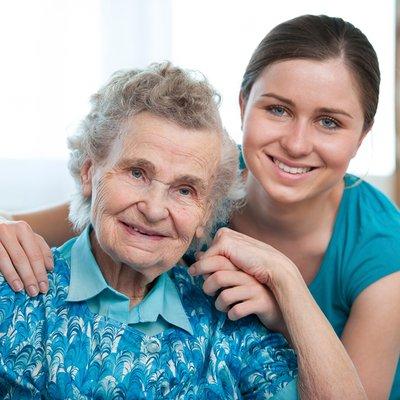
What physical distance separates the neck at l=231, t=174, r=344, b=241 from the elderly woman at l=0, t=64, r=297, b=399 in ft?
1.38

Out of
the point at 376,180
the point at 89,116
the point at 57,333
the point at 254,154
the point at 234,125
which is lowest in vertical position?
the point at 376,180

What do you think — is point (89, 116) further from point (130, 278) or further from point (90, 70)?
point (90, 70)

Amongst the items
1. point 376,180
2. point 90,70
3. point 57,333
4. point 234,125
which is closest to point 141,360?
point 57,333

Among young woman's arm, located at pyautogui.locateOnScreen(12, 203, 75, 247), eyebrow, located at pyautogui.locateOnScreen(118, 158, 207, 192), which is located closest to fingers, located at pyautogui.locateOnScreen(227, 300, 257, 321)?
eyebrow, located at pyautogui.locateOnScreen(118, 158, 207, 192)

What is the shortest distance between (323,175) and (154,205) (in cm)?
62

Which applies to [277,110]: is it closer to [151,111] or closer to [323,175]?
[323,175]

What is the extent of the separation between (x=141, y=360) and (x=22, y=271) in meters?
0.33

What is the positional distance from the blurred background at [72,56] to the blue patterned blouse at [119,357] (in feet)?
5.79

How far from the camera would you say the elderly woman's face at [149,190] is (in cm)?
170

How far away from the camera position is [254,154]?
214 centimetres

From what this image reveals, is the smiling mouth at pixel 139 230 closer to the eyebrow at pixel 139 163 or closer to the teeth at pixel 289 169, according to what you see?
the eyebrow at pixel 139 163

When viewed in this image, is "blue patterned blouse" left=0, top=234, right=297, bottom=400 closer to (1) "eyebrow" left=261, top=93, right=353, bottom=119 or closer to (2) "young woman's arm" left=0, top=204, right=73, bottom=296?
(2) "young woman's arm" left=0, top=204, right=73, bottom=296

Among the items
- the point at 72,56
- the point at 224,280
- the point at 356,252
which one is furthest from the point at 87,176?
the point at 72,56

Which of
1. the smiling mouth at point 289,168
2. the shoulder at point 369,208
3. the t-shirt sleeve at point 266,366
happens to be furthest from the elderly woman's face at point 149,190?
the shoulder at point 369,208
